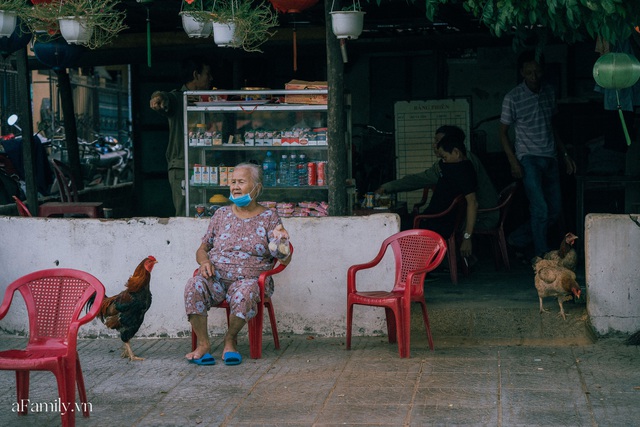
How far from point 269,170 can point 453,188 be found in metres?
1.62

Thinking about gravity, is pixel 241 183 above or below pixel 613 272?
above

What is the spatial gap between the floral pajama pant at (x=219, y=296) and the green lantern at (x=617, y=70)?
9.22ft

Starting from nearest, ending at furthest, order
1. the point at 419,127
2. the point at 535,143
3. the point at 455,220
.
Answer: the point at 455,220 → the point at 535,143 → the point at 419,127

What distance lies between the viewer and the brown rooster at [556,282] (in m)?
7.06

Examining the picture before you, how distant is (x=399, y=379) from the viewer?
6.11 m

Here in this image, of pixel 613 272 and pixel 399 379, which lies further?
pixel 613 272

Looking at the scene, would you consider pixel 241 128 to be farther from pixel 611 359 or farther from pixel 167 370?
pixel 611 359

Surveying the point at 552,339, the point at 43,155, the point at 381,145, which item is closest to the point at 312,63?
the point at 381,145

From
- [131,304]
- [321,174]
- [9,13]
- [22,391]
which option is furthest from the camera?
[321,174]

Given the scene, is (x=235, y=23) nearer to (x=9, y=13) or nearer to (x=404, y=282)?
(x=9, y=13)

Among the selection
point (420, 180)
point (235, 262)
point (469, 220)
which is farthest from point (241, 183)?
point (420, 180)

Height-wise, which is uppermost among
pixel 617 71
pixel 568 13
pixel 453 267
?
pixel 568 13

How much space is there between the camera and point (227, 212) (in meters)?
6.92

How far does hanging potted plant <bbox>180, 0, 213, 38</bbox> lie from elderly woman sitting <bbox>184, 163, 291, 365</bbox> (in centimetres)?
128
